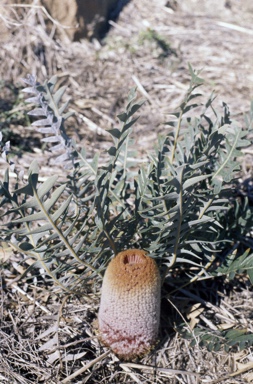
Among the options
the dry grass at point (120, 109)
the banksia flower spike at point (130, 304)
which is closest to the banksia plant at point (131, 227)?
the banksia flower spike at point (130, 304)

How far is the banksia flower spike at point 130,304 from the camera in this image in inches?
56.7

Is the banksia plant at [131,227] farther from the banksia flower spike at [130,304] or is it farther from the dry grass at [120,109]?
the dry grass at [120,109]

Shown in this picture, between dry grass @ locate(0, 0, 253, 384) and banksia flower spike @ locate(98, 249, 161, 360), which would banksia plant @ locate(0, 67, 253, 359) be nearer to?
banksia flower spike @ locate(98, 249, 161, 360)

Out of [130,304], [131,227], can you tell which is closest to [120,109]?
[131,227]

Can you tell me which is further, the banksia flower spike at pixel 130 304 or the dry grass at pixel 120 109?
the dry grass at pixel 120 109

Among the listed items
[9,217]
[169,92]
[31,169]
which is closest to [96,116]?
[169,92]

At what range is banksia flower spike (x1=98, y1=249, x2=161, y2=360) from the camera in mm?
1441

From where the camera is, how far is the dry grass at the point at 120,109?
5.18 feet

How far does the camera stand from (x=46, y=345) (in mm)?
1588

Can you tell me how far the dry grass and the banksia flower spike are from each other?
7cm

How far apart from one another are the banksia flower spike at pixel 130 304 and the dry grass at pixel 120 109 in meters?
0.07

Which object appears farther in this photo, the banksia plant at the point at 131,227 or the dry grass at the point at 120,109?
the dry grass at the point at 120,109

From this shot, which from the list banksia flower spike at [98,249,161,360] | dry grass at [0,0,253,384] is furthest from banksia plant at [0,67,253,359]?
dry grass at [0,0,253,384]

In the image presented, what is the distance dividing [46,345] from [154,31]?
9.05ft
